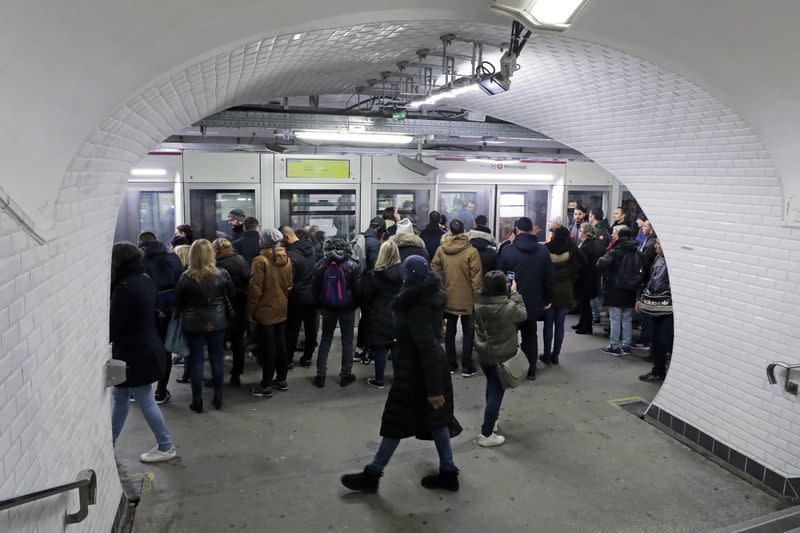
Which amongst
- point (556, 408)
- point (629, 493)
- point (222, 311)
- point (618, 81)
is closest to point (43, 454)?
point (222, 311)

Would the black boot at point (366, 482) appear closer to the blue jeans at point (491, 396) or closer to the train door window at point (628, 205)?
the blue jeans at point (491, 396)

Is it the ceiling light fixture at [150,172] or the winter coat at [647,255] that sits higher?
the ceiling light fixture at [150,172]

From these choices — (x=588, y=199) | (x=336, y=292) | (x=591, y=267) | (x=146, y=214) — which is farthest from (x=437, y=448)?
(x=588, y=199)

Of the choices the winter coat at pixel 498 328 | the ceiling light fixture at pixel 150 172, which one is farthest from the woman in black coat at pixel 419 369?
the ceiling light fixture at pixel 150 172

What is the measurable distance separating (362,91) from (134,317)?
347 centimetres

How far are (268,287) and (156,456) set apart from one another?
1918 mm

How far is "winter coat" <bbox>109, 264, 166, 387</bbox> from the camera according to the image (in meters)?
4.06

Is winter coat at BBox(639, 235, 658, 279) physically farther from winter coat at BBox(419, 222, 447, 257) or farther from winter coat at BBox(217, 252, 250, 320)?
winter coat at BBox(217, 252, 250, 320)

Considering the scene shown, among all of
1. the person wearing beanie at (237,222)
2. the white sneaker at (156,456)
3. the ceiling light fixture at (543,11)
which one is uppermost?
the ceiling light fixture at (543,11)

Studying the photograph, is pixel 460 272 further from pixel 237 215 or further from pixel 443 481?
pixel 237 215

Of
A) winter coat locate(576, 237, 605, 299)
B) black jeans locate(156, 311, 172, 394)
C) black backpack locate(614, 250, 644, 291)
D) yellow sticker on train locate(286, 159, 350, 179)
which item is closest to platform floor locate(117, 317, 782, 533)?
black jeans locate(156, 311, 172, 394)

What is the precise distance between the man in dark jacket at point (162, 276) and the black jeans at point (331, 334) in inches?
60.5

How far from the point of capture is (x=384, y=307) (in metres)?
5.96

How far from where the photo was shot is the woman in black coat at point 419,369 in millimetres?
3809
